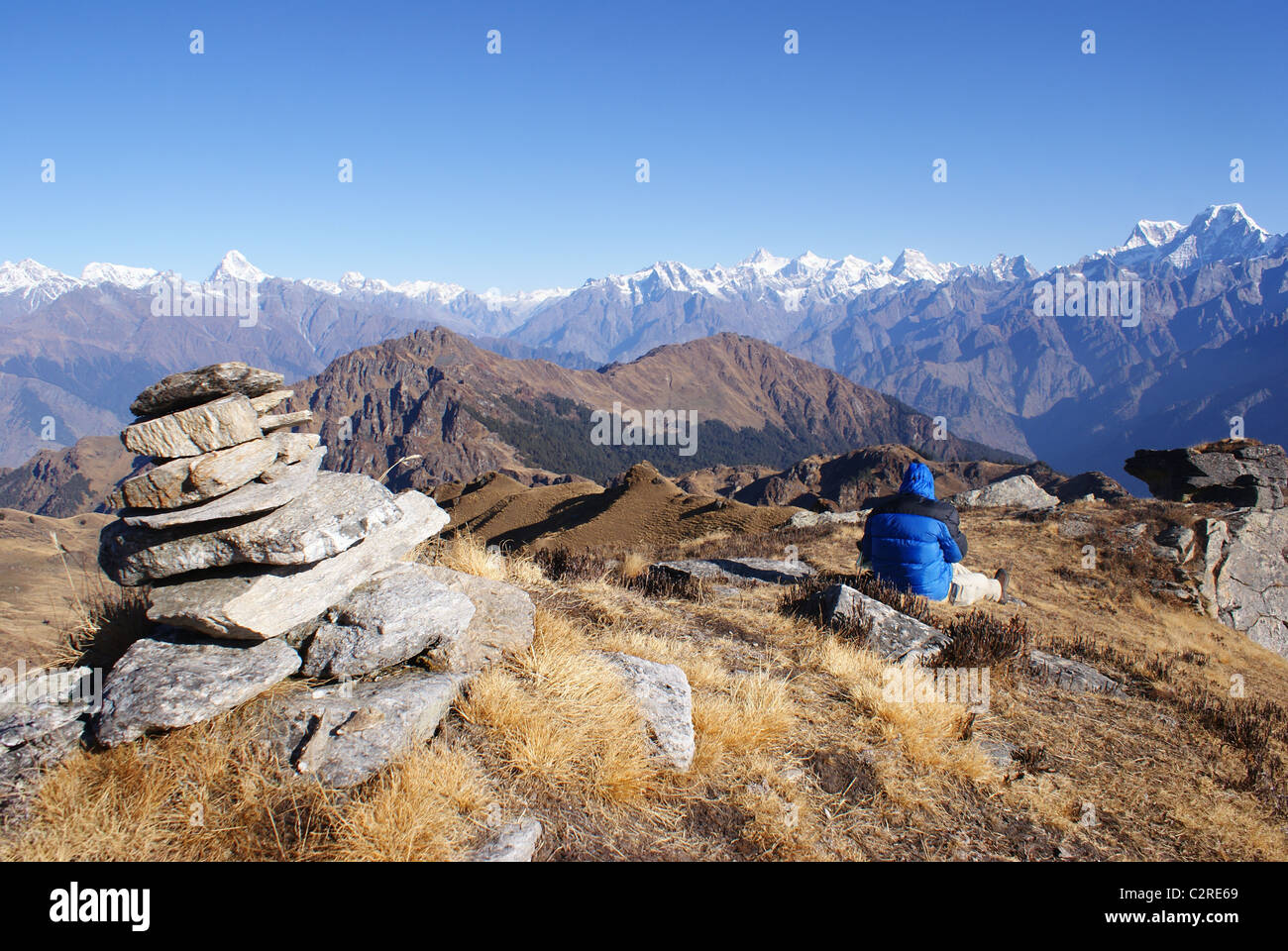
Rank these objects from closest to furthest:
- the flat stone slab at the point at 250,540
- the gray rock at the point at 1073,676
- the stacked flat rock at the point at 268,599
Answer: the stacked flat rock at the point at 268,599, the flat stone slab at the point at 250,540, the gray rock at the point at 1073,676

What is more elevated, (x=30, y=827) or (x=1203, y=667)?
(x=30, y=827)

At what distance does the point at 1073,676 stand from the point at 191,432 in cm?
983

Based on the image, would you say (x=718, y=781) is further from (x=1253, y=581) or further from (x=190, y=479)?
(x=1253, y=581)

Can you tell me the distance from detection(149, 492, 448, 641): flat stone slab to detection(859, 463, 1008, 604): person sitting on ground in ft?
24.9

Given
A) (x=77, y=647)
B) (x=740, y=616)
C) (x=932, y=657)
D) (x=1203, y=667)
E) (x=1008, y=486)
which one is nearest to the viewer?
(x=77, y=647)

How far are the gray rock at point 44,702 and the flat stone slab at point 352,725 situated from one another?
4.09ft

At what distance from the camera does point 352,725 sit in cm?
411

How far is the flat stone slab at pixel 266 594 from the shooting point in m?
4.35

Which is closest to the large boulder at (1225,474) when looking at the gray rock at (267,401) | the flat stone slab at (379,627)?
the flat stone slab at (379,627)

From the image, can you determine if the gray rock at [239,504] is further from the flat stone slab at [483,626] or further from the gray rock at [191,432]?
the flat stone slab at [483,626]
